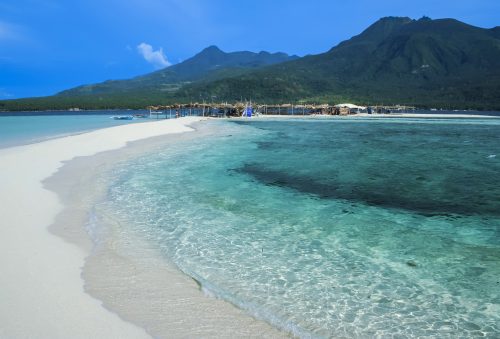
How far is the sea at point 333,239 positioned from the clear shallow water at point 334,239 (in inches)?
1.2

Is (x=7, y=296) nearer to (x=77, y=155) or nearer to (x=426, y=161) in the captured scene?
(x=77, y=155)

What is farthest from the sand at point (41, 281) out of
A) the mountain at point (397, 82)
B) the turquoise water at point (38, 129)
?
the mountain at point (397, 82)

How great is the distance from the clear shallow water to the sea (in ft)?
0.10

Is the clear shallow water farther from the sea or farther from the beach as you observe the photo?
the beach

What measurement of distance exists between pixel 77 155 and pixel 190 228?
14.4m

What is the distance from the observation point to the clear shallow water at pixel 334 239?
549 centimetres

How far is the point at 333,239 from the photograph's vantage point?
27.7ft

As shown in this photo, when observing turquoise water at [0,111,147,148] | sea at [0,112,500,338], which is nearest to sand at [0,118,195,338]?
sea at [0,112,500,338]

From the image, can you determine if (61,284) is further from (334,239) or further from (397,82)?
(397,82)

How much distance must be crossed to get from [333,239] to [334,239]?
0.02 metres

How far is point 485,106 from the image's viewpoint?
102 m

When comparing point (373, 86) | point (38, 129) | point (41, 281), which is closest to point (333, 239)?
point (41, 281)

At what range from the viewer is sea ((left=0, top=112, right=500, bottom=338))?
5.47 m

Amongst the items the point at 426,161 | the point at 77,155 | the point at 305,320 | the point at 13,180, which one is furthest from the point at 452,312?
the point at 77,155
